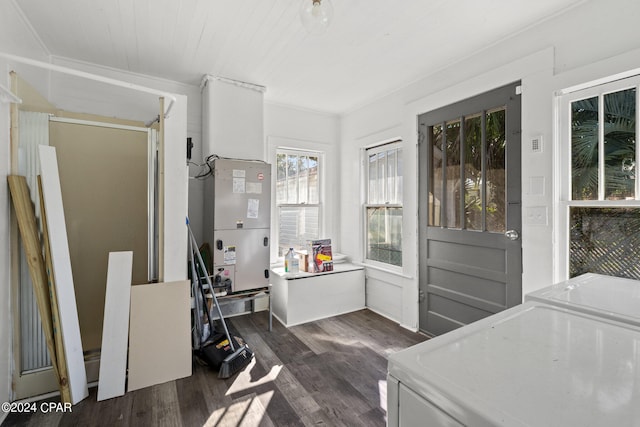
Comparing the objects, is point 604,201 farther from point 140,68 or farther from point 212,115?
point 140,68

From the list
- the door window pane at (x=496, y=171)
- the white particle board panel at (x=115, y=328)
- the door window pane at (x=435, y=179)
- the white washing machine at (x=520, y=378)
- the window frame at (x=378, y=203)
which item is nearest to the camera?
the white washing machine at (x=520, y=378)

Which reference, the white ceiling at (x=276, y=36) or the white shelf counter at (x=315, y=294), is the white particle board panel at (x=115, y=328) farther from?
the white ceiling at (x=276, y=36)

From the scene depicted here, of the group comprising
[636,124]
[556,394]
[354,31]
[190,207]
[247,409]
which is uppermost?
[354,31]

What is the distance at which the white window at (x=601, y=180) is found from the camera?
184 centimetres

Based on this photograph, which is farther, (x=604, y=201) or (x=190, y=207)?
(x=190, y=207)

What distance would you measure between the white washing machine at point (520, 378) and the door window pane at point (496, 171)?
1677 mm

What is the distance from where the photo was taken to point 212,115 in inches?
126

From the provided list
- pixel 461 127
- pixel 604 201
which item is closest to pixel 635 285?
pixel 604 201

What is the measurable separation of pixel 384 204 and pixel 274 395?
7.97 ft

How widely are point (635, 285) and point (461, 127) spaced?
175cm

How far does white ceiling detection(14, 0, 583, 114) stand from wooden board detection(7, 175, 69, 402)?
1266 mm

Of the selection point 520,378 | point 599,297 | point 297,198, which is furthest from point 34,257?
point 599,297

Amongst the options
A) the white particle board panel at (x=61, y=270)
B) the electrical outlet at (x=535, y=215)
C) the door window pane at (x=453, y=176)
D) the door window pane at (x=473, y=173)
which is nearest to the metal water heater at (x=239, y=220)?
the white particle board panel at (x=61, y=270)

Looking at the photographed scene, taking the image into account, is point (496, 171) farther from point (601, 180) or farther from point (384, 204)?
point (384, 204)
